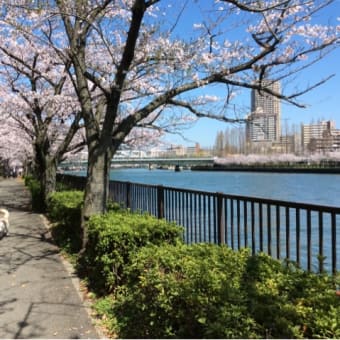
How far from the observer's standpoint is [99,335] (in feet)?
12.6

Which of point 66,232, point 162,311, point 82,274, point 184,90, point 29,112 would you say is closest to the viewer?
point 162,311

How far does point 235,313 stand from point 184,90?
192 inches

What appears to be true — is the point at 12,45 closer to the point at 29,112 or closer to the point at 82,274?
the point at 29,112

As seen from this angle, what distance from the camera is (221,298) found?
2.75 meters

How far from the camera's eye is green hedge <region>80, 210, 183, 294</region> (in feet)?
16.1

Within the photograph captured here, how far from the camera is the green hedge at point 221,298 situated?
242 cm

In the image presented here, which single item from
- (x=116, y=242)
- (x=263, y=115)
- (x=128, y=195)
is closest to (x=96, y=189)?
(x=116, y=242)

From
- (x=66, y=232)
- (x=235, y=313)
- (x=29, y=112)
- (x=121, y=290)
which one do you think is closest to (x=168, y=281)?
(x=235, y=313)

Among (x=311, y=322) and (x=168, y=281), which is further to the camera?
(x=168, y=281)

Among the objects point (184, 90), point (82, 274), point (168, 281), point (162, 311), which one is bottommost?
point (82, 274)

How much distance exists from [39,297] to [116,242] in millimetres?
1140

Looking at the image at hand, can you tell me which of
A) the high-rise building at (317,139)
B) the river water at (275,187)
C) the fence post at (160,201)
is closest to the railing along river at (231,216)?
the fence post at (160,201)

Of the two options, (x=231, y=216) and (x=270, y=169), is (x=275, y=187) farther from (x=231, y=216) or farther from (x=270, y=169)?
(x=270, y=169)

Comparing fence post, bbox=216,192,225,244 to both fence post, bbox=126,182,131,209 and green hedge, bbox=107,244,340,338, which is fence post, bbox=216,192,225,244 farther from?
fence post, bbox=126,182,131,209
